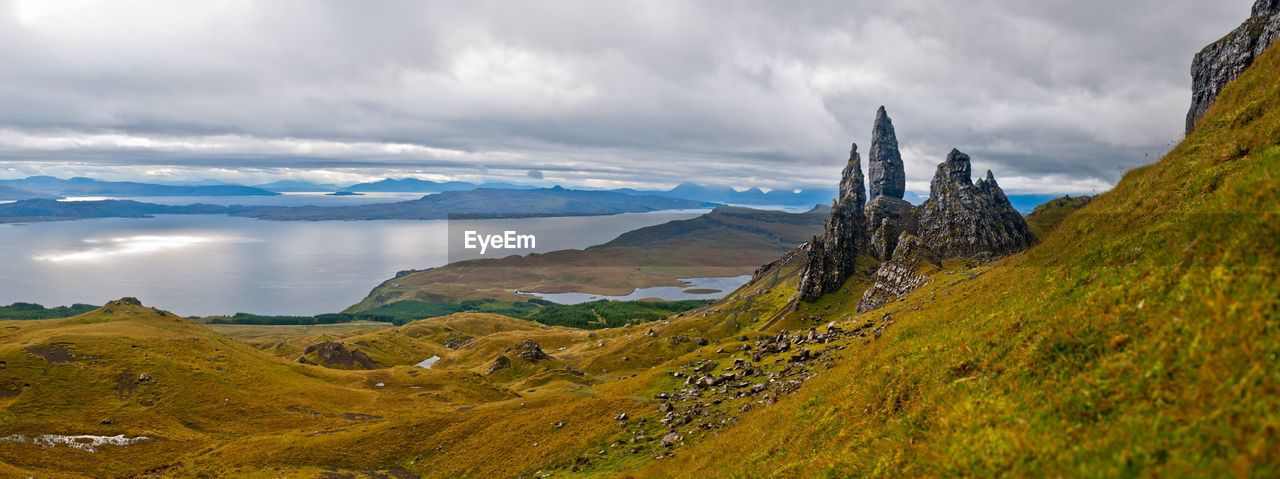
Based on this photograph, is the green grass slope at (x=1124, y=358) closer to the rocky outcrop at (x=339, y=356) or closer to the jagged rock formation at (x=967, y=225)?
the jagged rock formation at (x=967, y=225)

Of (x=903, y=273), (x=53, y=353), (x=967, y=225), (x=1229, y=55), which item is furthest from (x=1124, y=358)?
(x=967, y=225)

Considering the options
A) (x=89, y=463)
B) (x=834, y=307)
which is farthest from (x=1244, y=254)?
(x=834, y=307)

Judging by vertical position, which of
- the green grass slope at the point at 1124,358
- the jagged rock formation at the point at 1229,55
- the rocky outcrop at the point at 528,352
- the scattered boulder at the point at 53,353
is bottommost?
the rocky outcrop at the point at 528,352

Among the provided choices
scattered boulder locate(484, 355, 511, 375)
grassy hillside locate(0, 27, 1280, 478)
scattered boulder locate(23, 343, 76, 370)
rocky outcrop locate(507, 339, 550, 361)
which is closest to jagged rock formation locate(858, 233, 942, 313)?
grassy hillside locate(0, 27, 1280, 478)

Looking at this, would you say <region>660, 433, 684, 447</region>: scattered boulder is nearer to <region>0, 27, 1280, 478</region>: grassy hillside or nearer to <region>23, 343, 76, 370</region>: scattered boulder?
<region>0, 27, 1280, 478</region>: grassy hillside

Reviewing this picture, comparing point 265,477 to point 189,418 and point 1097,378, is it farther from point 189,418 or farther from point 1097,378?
point 1097,378

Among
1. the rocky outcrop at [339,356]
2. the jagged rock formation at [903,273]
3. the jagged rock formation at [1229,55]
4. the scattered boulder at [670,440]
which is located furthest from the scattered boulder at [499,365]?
the jagged rock formation at [1229,55]

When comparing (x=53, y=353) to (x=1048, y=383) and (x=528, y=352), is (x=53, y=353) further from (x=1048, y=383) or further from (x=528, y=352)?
(x=1048, y=383)
